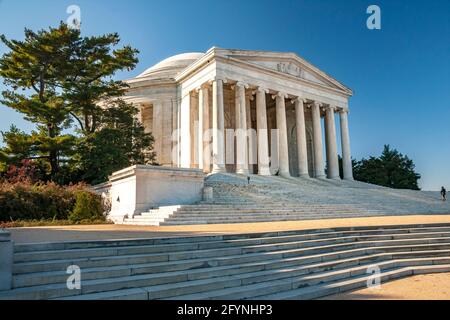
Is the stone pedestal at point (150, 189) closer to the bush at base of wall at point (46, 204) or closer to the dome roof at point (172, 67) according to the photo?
the bush at base of wall at point (46, 204)

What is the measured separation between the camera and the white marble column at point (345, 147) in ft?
151

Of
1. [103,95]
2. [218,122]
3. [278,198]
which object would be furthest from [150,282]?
[103,95]

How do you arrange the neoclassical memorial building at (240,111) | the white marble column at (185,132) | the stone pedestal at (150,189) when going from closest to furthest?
1. the stone pedestal at (150,189)
2. the neoclassical memorial building at (240,111)
3. the white marble column at (185,132)

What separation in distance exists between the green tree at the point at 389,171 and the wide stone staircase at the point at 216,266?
168 feet

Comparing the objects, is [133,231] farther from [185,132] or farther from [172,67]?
[172,67]

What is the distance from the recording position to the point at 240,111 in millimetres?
37469

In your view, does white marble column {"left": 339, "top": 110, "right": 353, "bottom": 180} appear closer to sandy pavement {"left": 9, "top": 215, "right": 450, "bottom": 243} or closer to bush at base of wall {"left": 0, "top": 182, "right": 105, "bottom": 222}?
sandy pavement {"left": 9, "top": 215, "right": 450, "bottom": 243}

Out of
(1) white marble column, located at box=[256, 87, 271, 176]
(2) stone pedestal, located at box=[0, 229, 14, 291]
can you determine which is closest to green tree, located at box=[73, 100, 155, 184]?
(1) white marble column, located at box=[256, 87, 271, 176]

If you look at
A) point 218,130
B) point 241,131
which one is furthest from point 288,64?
point 218,130

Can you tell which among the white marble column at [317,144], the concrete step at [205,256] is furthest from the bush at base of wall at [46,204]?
the white marble column at [317,144]

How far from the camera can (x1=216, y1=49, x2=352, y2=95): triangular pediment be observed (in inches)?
1497

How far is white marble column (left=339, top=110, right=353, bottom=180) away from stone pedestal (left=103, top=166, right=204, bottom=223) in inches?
1183

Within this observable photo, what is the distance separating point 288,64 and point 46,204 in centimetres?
3195

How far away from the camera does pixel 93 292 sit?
6.23 metres
